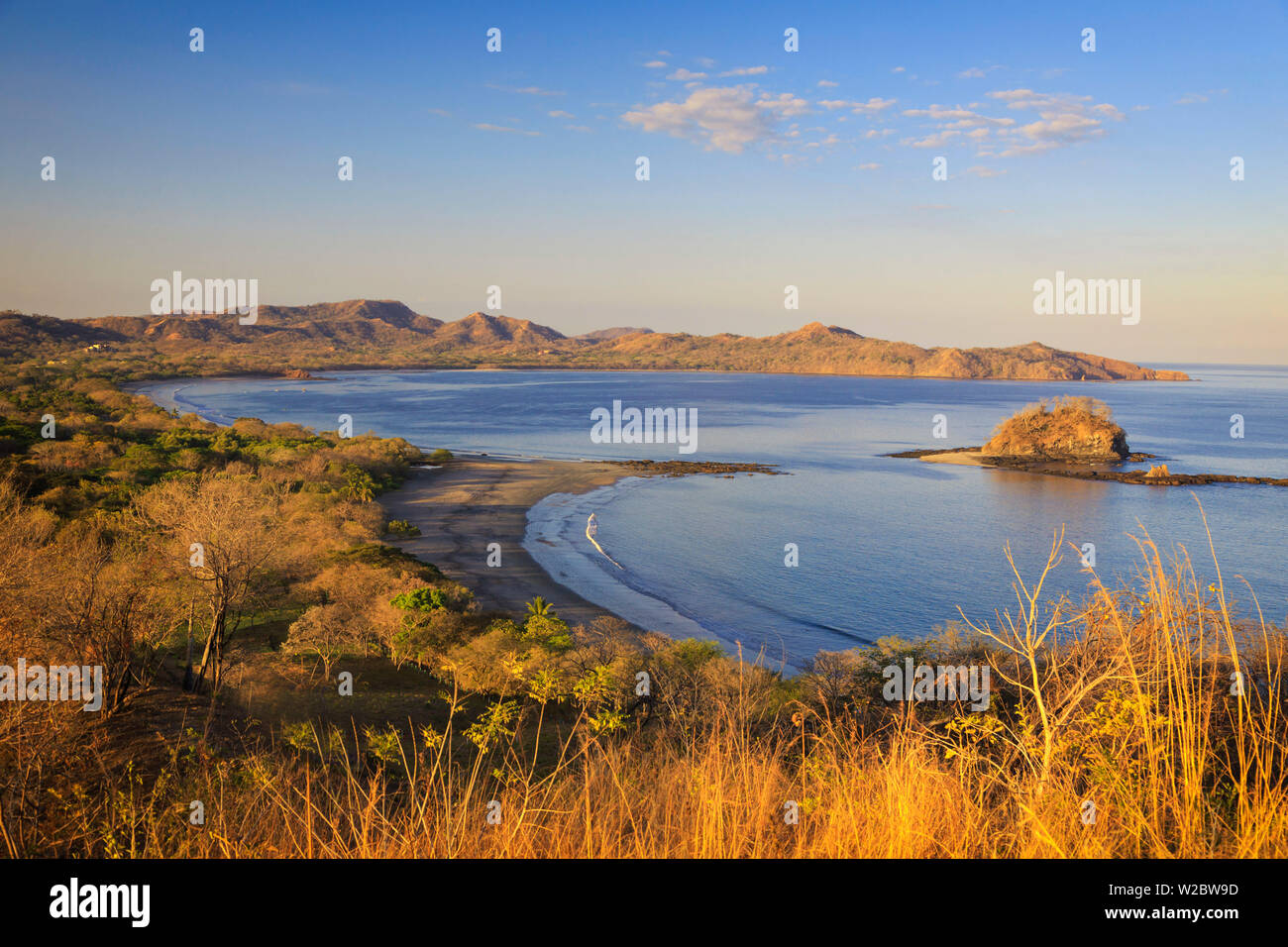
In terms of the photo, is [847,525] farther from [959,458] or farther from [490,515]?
[959,458]

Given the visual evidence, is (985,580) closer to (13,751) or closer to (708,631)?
(708,631)

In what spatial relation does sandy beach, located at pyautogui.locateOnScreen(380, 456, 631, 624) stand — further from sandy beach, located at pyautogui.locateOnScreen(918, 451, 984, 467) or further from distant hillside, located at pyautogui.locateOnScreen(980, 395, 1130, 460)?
distant hillside, located at pyautogui.locateOnScreen(980, 395, 1130, 460)

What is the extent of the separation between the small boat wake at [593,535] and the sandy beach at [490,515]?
389 centimetres

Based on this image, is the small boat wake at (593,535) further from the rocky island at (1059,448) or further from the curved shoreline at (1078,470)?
the rocky island at (1059,448)

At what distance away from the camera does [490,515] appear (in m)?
47.5

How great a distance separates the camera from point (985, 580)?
35812 mm

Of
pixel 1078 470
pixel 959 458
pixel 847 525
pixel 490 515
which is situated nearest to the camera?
pixel 847 525

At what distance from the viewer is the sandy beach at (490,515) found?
31.2 meters

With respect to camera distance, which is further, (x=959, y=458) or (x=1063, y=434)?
(x=1063, y=434)

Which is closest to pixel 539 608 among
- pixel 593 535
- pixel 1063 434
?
pixel 593 535

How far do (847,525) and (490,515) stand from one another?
886 inches

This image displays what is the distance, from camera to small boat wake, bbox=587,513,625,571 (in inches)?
1484
